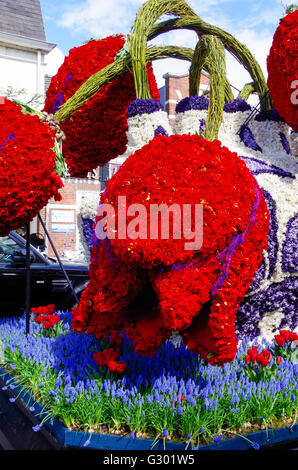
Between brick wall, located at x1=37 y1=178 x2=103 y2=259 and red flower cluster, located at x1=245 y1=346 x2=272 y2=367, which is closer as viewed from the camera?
red flower cluster, located at x1=245 y1=346 x2=272 y2=367

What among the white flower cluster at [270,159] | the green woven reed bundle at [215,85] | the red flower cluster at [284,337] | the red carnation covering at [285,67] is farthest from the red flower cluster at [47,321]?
the red carnation covering at [285,67]

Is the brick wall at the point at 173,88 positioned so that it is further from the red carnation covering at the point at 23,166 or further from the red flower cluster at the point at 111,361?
the red flower cluster at the point at 111,361

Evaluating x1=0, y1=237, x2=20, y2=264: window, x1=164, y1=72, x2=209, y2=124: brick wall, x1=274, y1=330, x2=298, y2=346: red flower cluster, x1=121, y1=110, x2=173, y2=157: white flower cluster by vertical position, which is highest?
x1=164, y1=72, x2=209, y2=124: brick wall

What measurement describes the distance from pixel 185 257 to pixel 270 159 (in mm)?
1286

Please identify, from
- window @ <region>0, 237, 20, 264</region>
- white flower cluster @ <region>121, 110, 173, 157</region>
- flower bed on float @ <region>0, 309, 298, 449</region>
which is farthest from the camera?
window @ <region>0, 237, 20, 264</region>

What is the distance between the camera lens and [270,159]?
2.89 metres

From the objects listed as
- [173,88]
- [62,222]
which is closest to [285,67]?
[62,222]

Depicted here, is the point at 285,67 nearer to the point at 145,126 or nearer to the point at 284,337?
the point at 145,126

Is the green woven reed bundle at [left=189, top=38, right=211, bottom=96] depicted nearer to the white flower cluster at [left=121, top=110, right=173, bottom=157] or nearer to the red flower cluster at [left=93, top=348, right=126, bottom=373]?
the white flower cluster at [left=121, top=110, right=173, bottom=157]

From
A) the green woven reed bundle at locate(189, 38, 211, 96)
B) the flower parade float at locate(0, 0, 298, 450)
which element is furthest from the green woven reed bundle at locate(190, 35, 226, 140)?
the green woven reed bundle at locate(189, 38, 211, 96)

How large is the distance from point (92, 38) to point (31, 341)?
2.20m

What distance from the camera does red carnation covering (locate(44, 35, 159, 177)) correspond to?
3.21 meters

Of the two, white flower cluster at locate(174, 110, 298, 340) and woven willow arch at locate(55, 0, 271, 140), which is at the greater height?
woven willow arch at locate(55, 0, 271, 140)

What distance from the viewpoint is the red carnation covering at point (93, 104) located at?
3206 mm
